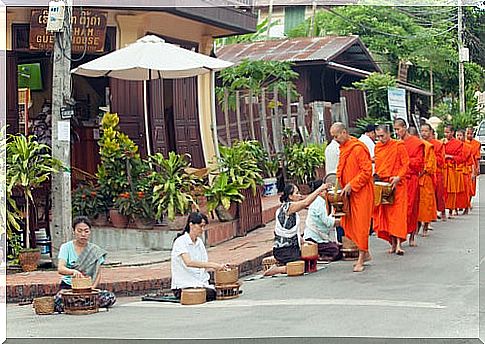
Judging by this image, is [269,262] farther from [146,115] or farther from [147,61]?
Result: [146,115]

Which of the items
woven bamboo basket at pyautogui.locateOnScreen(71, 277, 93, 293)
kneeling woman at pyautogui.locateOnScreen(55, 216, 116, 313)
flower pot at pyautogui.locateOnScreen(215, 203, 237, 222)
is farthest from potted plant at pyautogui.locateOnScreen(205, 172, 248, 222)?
woven bamboo basket at pyautogui.locateOnScreen(71, 277, 93, 293)

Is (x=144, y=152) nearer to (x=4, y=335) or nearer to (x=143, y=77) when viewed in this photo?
(x=143, y=77)

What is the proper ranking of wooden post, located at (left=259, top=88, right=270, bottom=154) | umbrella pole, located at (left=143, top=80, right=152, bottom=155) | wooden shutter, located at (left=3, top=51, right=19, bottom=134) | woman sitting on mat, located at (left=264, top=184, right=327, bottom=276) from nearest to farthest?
woman sitting on mat, located at (left=264, top=184, right=327, bottom=276) < wooden shutter, located at (left=3, top=51, right=19, bottom=134) < umbrella pole, located at (left=143, top=80, right=152, bottom=155) < wooden post, located at (left=259, top=88, right=270, bottom=154)

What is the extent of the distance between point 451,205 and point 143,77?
20.8 ft

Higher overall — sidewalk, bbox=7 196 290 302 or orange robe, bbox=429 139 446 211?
orange robe, bbox=429 139 446 211

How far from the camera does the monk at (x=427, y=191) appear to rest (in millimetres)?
12969

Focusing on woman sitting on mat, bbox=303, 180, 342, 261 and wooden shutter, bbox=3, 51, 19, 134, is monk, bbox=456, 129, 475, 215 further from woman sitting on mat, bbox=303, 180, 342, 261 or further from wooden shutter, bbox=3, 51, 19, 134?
wooden shutter, bbox=3, 51, 19, 134

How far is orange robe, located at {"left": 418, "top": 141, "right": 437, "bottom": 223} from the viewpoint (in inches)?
510

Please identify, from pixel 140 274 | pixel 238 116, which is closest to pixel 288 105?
pixel 238 116

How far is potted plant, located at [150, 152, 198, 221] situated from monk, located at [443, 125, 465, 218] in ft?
19.6

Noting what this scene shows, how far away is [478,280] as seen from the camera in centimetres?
947

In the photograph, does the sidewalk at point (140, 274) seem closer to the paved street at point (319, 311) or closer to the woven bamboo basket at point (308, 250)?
the paved street at point (319, 311)

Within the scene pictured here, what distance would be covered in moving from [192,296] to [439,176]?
7.48 m

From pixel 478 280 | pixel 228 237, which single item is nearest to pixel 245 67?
pixel 228 237
